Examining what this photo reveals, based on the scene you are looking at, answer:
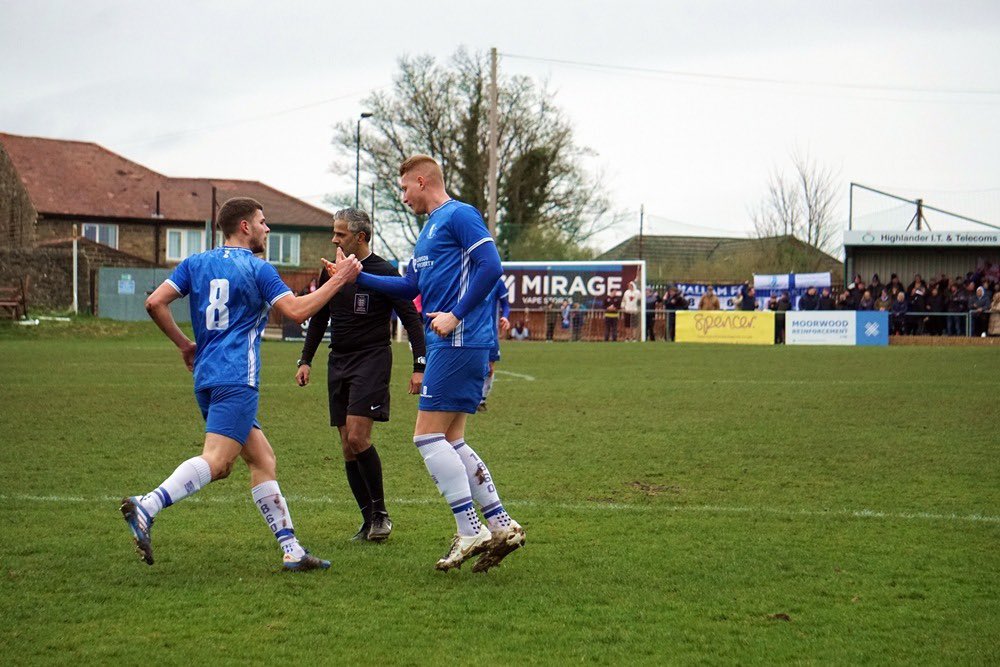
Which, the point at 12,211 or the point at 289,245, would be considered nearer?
the point at 12,211

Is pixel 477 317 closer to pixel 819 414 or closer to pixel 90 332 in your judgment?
pixel 819 414

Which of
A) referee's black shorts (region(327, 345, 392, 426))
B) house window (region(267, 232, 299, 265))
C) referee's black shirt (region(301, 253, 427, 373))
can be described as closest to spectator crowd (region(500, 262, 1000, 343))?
referee's black shirt (region(301, 253, 427, 373))

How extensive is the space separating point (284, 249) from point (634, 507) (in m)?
66.3

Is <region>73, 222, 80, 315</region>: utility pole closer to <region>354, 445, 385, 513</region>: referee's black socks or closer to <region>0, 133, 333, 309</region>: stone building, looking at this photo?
<region>0, 133, 333, 309</region>: stone building

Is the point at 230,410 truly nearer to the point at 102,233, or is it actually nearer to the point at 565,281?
the point at 565,281

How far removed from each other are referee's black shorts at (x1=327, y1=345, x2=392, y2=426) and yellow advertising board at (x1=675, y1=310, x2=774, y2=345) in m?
29.4

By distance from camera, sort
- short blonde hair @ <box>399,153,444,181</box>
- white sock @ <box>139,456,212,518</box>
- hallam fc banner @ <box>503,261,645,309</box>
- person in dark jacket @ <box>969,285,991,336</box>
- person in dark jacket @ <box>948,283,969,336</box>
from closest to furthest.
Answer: white sock @ <box>139,456,212,518</box> < short blonde hair @ <box>399,153,444,181</box> < person in dark jacket @ <box>969,285,991,336</box> < person in dark jacket @ <box>948,283,969,336</box> < hallam fc banner @ <box>503,261,645,309</box>

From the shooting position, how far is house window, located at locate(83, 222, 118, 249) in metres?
63.8

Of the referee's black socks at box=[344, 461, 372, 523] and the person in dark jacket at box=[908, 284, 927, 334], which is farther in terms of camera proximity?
the person in dark jacket at box=[908, 284, 927, 334]

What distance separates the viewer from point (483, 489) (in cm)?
627

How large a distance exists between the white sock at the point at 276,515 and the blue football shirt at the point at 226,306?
2.00ft

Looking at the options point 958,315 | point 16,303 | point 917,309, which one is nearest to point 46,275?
point 16,303

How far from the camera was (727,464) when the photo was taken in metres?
10.0

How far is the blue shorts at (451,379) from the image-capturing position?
6.10m
